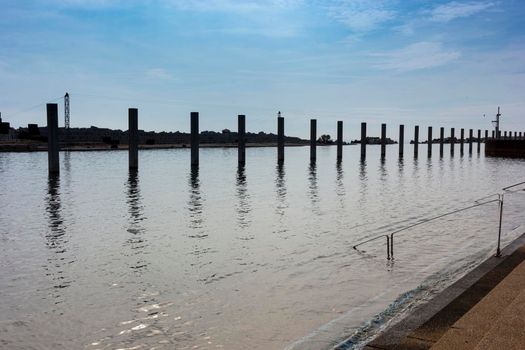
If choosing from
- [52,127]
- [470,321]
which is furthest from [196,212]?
[52,127]

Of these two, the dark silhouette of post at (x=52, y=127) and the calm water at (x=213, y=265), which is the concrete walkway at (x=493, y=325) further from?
the dark silhouette of post at (x=52, y=127)

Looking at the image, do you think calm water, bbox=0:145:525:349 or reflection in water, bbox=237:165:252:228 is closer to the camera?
calm water, bbox=0:145:525:349

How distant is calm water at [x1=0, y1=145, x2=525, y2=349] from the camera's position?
5969 mm

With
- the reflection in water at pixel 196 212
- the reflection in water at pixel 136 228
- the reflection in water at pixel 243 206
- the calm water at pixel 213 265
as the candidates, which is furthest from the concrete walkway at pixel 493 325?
the reflection in water at pixel 243 206

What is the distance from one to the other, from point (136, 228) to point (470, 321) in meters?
9.78

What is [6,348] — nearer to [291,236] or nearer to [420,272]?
[420,272]

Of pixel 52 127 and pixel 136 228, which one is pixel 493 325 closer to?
pixel 136 228

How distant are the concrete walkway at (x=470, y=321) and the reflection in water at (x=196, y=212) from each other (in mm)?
7258

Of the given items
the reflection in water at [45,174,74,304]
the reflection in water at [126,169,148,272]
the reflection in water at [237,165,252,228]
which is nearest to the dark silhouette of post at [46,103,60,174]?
the reflection in water at [126,169,148,272]

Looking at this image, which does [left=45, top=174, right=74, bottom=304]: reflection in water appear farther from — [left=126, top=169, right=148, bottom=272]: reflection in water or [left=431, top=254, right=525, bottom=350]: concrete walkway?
[left=431, top=254, right=525, bottom=350]: concrete walkway

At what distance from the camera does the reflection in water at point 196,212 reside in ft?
40.4

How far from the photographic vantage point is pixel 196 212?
15852mm

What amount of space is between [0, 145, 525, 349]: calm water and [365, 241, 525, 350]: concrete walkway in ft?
3.61

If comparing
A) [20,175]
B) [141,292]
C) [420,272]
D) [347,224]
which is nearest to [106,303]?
[141,292]
